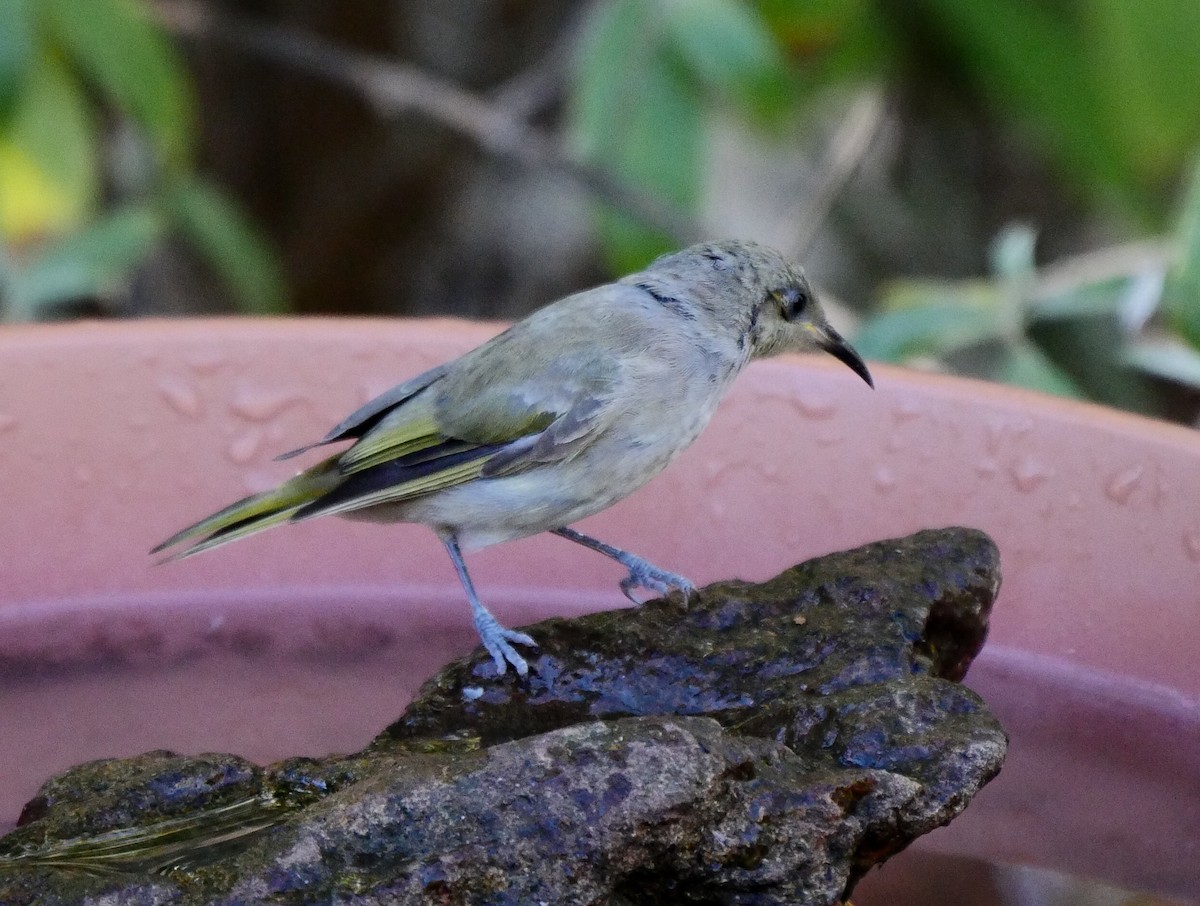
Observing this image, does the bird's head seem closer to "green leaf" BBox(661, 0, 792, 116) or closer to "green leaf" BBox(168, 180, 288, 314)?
"green leaf" BBox(661, 0, 792, 116)

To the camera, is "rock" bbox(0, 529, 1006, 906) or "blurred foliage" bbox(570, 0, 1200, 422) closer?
"rock" bbox(0, 529, 1006, 906)

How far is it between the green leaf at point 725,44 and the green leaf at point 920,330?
88 cm

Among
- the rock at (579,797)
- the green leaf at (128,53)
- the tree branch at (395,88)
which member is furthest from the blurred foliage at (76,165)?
the rock at (579,797)

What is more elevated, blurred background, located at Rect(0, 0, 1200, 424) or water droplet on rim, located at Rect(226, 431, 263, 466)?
blurred background, located at Rect(0, 0, 1200, 424)

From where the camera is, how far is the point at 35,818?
204 centimetres

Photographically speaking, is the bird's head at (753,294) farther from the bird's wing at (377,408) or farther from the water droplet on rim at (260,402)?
the water droplet on rim at (260,402)

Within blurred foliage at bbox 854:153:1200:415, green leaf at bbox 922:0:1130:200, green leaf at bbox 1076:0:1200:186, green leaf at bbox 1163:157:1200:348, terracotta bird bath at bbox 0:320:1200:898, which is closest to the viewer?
terracotta bird bath at bbox 0:320:1200:898

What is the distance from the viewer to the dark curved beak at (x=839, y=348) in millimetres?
3189

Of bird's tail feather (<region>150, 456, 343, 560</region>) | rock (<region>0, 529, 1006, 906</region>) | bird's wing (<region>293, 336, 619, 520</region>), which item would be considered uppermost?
bird's wing (<region>293, 336, 619, 520</region>)

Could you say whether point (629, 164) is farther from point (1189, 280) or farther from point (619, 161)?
point (1189, 280)

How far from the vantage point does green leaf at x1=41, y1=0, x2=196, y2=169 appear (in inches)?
177

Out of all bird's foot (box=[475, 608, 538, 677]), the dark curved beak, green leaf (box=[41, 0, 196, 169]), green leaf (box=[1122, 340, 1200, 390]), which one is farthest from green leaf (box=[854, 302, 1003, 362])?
green leaf (box=[41, 0, 196, 169])

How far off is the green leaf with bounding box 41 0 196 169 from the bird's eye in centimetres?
231

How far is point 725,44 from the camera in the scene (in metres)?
4.66
